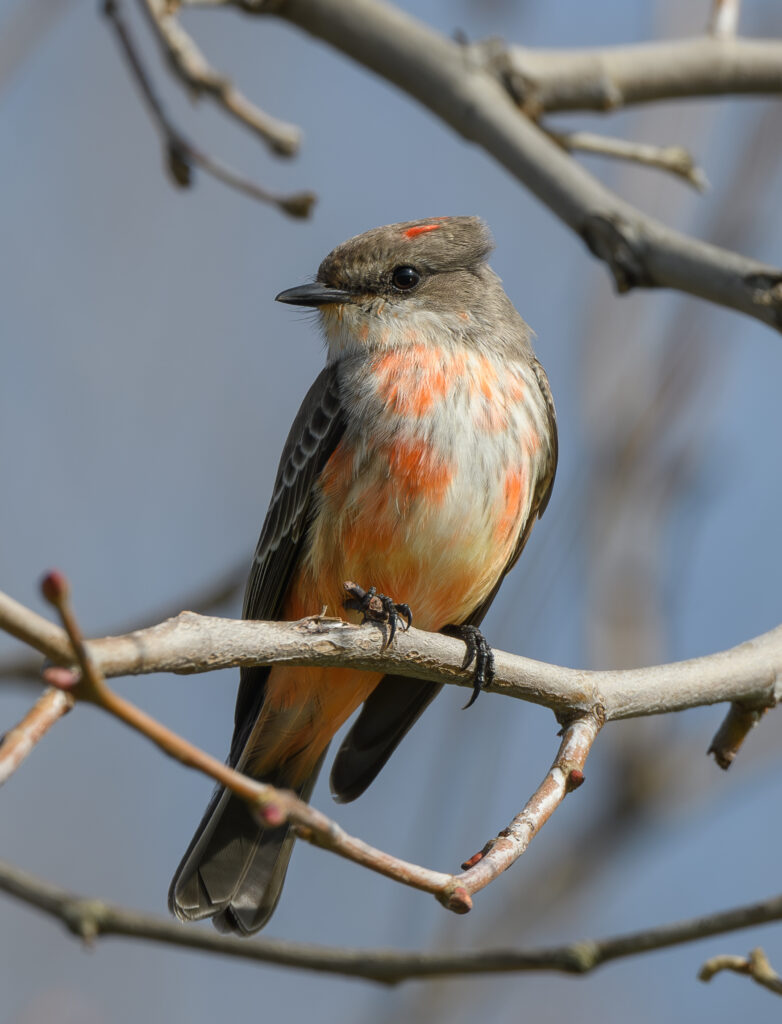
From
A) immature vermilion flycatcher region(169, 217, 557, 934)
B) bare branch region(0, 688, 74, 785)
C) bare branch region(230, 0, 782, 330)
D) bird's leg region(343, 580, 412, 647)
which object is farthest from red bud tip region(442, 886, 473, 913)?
bare branch region(230, 0, 782, 330)

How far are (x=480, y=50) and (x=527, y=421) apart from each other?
67.1 inches

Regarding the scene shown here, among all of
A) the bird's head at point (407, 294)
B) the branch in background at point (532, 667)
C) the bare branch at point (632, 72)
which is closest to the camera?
the branch in background at point (532, 667)

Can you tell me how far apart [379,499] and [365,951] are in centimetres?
260

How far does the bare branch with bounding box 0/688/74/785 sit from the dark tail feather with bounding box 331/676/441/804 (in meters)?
3.80

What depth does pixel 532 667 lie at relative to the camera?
4.10 metres

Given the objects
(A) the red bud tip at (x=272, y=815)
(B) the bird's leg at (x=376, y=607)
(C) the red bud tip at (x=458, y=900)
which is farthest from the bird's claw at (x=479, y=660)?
(A) the red bud tip at (x=272, y=815)

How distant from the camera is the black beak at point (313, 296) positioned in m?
6.17

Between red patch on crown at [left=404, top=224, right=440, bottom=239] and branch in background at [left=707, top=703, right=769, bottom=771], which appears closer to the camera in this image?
branch in background at [left=707, top=703, right=769, bottom=771]

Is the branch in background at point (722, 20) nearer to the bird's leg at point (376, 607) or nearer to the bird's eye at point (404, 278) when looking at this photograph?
the bird's eye at point (404, 278)

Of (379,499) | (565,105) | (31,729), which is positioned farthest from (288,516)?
(31,729)

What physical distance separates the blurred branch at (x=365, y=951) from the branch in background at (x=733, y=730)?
124cm

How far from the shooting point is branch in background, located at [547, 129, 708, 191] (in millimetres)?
5500

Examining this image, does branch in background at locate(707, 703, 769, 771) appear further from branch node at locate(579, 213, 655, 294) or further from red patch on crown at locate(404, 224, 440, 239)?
red patch on crown at locate(404, 224, 440, 239)

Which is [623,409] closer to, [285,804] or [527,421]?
[527,421]
